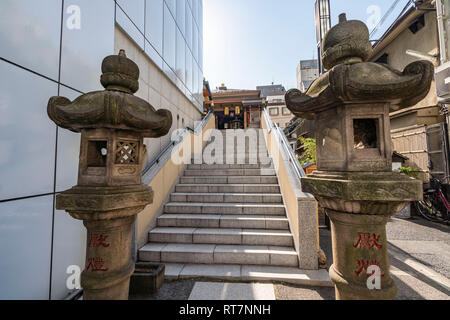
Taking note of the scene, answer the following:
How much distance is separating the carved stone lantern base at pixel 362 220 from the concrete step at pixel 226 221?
2.45m

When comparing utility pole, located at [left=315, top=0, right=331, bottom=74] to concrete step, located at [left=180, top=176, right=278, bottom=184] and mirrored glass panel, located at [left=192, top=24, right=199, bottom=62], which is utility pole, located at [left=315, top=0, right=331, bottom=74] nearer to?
mirrored glass panel, located at [left=192, top=24, right=199, bottom=62]

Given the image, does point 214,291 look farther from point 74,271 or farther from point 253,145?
point 253,145

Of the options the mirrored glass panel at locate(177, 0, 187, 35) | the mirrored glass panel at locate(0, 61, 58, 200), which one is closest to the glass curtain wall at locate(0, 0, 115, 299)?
the mirrored glass panel at locate(0, 61, 58, 200)

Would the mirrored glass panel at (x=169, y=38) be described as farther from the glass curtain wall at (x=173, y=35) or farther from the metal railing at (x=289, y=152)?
the metal railing at (x=289, y=152)

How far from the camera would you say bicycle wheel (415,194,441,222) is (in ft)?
25.9

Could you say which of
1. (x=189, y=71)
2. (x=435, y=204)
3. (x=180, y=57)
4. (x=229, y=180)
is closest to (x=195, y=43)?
(x=189, y=71)

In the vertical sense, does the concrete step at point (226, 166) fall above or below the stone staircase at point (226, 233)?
above

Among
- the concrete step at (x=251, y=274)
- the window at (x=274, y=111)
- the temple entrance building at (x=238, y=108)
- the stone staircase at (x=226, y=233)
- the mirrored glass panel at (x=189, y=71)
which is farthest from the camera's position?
the window at (x=274, y=111)

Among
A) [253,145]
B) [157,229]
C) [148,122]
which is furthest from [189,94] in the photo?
[148,122]

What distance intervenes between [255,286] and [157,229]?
2702 millimetres

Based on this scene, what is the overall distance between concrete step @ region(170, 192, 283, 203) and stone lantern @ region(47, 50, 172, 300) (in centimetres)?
327

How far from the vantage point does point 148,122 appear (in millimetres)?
2377

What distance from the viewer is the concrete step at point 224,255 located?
4.08m

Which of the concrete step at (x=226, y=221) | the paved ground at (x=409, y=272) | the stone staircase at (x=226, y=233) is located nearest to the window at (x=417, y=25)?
the paved ground at (x=409, y=272)
